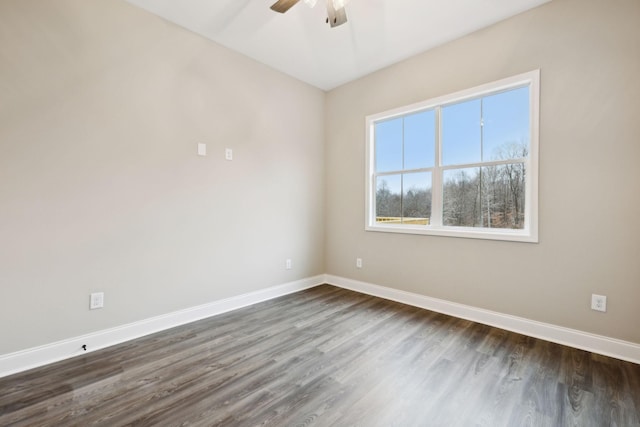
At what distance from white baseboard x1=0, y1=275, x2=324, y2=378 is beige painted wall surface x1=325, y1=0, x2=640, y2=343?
2.15 metres

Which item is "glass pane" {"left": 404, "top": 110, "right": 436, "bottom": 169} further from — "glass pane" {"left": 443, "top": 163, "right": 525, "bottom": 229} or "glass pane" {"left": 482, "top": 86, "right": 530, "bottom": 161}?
"glass pane" {"left": 482, "top": 86, "right": 530, "bottom": 161}

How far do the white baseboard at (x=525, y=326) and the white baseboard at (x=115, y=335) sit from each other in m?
1.58

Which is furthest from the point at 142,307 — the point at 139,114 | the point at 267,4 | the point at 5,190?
the point at 267,4

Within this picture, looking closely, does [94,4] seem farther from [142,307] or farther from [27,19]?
[142,307]

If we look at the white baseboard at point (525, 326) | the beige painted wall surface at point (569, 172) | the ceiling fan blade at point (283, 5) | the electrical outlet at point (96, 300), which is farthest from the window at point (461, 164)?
the electrical outlet at point (96, 300)

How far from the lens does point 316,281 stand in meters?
4.03

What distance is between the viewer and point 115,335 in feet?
7.54

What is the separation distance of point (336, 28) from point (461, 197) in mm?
2130

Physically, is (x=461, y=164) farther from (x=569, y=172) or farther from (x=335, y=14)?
(x=335, y=14)

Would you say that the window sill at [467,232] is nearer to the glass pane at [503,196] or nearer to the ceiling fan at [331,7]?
the glass pane at [503,196]

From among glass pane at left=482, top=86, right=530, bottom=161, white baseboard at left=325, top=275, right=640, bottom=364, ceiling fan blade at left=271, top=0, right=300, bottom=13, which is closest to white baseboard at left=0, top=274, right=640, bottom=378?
white baseboard at left=325, top=275, right=640, bottom=364

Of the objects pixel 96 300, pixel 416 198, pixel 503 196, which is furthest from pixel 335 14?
pixel 96 300

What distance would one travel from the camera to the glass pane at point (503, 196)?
259 centimetres

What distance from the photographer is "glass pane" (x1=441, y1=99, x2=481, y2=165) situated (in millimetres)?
2855
